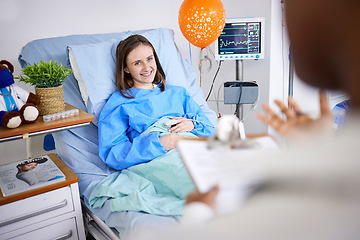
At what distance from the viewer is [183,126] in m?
1.72

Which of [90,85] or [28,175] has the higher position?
[90,85]

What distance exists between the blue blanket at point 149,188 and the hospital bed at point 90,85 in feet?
0.19

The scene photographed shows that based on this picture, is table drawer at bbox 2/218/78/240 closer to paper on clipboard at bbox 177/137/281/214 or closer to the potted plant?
the potted plant

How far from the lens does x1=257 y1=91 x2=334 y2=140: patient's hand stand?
447 mm

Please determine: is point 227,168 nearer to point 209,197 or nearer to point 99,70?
point 209,197

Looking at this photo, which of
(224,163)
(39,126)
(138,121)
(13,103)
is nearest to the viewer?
(224,163)

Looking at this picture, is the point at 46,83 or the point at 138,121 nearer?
the point at 46,83

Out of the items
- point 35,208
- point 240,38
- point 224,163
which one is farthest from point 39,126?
point 240,38

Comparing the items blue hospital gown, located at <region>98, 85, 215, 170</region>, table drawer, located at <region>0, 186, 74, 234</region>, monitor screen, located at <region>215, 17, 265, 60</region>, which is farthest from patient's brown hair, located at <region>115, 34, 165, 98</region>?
monitor screen, located at <region>215, 17, 265, 60</region>

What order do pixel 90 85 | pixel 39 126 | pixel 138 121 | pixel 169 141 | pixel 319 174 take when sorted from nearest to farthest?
pixel 319 174
pixel 39 126
pixel 169 141
pixel 138 121
pixel 90 85

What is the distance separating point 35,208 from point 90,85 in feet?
2.34

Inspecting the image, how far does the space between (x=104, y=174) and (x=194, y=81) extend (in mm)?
949

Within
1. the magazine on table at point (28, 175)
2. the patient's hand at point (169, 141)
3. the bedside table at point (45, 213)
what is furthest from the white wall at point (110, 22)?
the bedside table at point (45, 213)

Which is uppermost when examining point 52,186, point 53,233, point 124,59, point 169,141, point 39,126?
point 124,59
